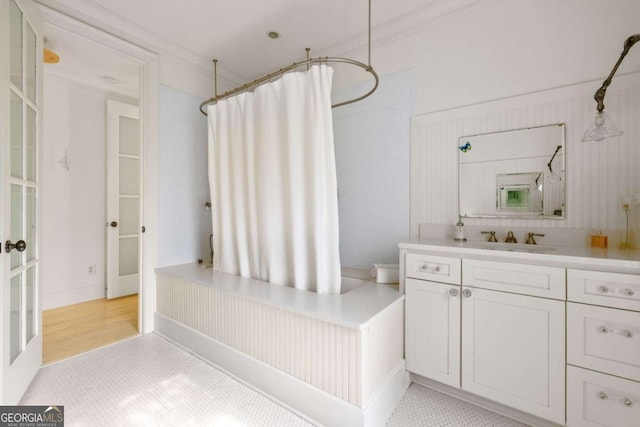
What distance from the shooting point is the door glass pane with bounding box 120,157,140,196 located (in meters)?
3.60

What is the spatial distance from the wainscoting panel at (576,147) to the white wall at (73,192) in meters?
3.78

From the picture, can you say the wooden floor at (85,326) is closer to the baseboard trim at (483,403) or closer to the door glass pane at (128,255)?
A: the door glass pane at (128,255)

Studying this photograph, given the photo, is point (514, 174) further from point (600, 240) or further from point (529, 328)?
point (529, 328)

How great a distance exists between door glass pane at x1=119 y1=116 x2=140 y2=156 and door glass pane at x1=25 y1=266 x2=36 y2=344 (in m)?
2.10

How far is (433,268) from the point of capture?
1708 mm

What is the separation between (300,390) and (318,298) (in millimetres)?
514

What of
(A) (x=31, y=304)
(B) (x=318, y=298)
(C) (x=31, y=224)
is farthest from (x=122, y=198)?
(B) (x=318, y=298)

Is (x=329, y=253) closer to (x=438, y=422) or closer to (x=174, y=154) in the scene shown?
(x=438, y=422)

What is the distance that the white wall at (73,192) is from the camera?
120 inches

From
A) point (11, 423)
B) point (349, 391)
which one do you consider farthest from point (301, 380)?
point (11, 423)

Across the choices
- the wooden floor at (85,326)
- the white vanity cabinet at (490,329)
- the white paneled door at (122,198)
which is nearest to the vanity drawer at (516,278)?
the white vanity cabinet at (490,329)

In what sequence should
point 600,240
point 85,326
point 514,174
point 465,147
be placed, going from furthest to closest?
point 85,326 → point 465,147 → point 514,174 → point 600,240

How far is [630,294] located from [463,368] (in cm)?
84

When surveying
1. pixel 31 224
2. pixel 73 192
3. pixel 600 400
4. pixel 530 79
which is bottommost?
pixel 600 400
